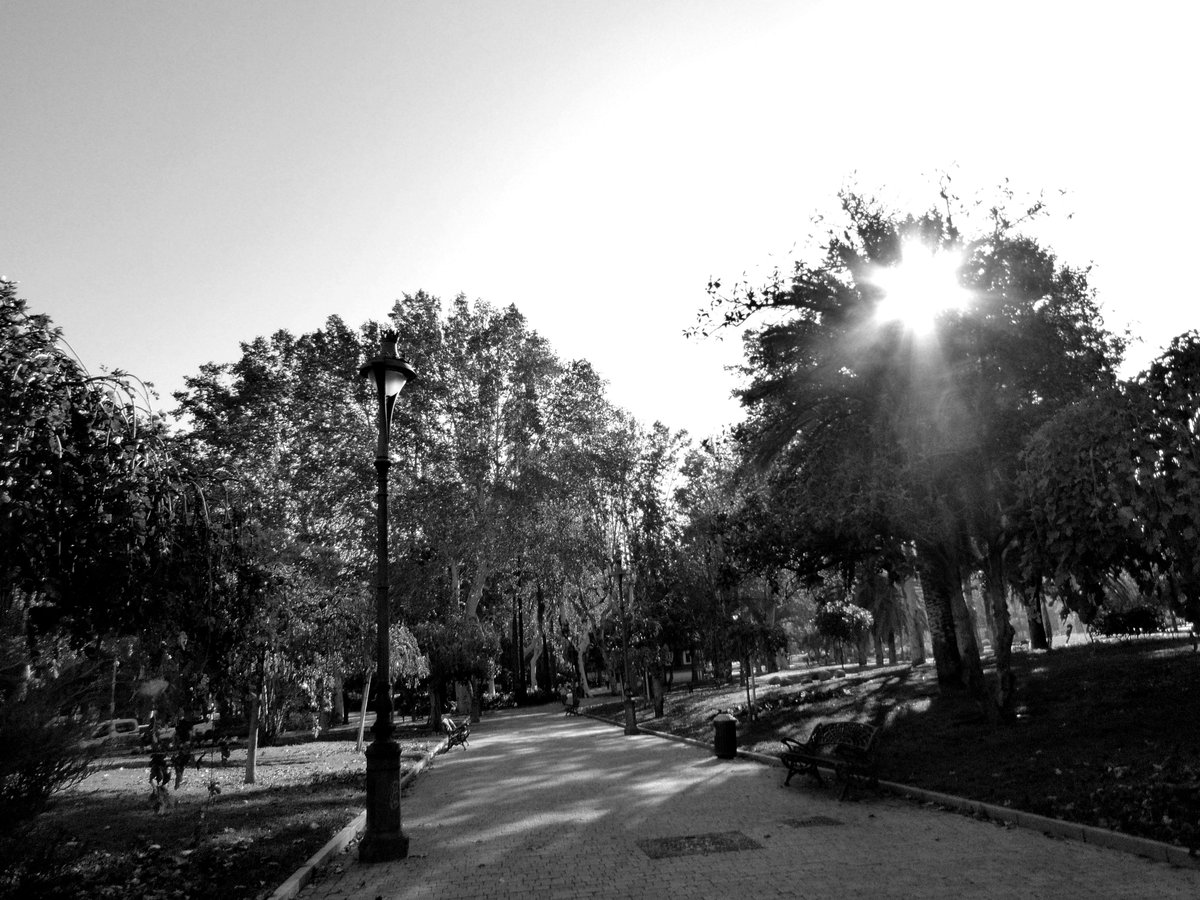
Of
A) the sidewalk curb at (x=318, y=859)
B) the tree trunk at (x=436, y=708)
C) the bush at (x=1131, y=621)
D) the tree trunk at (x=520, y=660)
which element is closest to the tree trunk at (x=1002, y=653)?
the sidewalk curb at (x=318, y=859)

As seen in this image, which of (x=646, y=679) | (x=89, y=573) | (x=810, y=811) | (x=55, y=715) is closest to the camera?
(x=55, y=715)

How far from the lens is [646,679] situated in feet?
125

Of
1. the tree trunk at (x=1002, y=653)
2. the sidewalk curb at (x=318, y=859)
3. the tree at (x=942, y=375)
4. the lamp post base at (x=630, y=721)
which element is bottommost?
the lamp post base at (x=630, y=721)

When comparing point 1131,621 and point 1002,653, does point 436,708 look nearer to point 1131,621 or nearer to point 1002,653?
point 1002,653

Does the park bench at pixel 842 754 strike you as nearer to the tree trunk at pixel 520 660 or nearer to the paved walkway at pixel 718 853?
the paved walkway at pixel 718 853

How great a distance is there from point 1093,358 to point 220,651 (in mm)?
16831

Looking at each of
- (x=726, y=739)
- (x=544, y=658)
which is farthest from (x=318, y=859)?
(x=544, y=658)

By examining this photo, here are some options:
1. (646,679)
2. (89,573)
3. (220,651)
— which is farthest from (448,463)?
(89,573)

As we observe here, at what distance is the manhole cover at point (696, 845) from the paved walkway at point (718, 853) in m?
0.03

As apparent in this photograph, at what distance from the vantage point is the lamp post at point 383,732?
866 cm

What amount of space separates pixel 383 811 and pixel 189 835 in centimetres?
291

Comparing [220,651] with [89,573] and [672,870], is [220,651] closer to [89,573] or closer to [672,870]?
[89,573]

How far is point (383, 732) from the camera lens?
927 cm

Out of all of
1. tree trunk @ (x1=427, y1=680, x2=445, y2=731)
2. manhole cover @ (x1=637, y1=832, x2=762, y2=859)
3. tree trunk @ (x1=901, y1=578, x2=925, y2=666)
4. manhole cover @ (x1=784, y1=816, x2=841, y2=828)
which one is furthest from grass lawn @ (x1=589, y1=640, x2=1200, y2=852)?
tree trunk @ (x1=901, y1=578, x2=925, y2=666)
